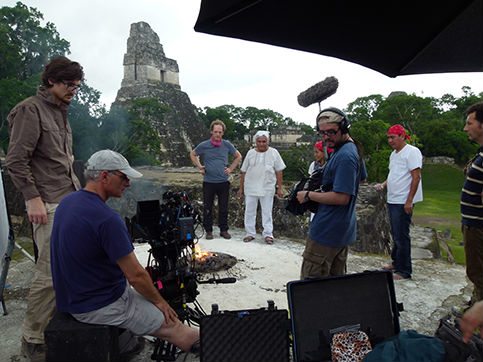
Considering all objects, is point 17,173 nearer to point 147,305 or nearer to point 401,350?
point 147,305

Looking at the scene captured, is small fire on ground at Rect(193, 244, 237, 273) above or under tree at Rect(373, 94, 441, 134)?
under

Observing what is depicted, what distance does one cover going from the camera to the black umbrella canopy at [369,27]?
2.00m

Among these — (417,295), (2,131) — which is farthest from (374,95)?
(417,295)

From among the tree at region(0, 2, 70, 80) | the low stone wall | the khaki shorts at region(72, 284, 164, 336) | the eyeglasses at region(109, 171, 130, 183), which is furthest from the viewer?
the low stone wall

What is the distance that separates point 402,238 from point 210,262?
240 cm

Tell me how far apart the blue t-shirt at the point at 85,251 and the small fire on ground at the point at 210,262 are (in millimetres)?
2214

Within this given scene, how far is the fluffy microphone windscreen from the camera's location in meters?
3.40

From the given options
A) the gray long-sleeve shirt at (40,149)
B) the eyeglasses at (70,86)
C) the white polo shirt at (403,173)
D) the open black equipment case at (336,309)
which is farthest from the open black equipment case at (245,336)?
the white polo shirt at (403,173)

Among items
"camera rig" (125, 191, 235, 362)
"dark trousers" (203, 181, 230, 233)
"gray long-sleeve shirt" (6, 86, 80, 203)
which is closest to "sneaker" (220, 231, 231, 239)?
"dark trousers" (203, 181, 230, 233)

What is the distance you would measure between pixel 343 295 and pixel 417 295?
1786 mm

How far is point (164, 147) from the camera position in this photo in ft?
90.2

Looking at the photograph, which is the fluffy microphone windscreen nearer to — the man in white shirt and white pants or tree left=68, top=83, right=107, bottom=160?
the man in white shirt and white pants

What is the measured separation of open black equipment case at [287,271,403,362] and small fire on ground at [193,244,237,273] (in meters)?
2.18

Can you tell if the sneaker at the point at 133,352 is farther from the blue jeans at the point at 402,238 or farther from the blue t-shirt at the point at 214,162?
the blue t-shirt at the point at 214,162
